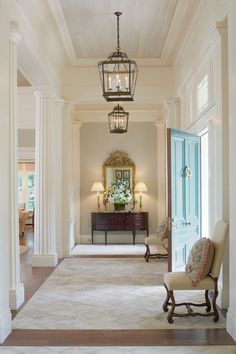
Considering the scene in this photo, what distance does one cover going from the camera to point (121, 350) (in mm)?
3961

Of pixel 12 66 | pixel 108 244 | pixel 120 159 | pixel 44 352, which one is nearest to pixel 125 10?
pixel 12 66

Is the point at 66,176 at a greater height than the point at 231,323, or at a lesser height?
greater

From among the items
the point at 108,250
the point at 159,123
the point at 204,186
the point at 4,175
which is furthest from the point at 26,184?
the point at 4,175

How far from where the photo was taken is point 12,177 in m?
5.19

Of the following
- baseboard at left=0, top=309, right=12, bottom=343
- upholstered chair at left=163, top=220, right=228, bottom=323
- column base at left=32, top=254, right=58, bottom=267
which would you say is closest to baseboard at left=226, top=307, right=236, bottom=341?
upholstered chair at left=163, top=220, right=228, bottom=323

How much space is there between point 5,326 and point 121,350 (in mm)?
1174

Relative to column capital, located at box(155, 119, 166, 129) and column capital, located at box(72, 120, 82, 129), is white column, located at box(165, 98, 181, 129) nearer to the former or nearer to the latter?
column capital, located at box(155, 119, 166, 129)

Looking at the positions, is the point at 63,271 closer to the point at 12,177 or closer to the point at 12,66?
the point at 12,177

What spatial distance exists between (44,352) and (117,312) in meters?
1.45

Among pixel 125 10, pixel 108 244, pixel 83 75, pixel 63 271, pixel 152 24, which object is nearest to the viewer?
pixel 125 10

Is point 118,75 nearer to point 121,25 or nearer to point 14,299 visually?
point 121,25

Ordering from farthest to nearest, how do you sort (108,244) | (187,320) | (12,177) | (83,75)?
(108,244) < (83,75) < (12,177) < (187,320)

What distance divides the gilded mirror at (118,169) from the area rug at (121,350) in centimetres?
853

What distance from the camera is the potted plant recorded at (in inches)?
479
